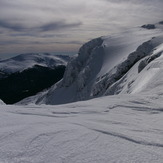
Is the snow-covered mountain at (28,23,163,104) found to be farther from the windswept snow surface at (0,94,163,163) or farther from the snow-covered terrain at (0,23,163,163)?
the windswept snow surface at (0,94,163,163)

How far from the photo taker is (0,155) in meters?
4.27

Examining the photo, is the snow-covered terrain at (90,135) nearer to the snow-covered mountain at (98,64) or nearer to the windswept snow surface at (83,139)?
the windswept snow surface at (83,139)

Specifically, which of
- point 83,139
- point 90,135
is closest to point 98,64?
point 90,135

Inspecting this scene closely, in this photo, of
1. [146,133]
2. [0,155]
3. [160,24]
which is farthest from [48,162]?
[160,24]

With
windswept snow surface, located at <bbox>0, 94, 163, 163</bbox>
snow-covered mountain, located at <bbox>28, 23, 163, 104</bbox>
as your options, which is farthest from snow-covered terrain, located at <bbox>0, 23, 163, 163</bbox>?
snow-covered mountain, located at <bbox>28, 23, 163, 104</bbox>

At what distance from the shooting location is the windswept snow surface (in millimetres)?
4285

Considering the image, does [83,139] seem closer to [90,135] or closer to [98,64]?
[90,135]

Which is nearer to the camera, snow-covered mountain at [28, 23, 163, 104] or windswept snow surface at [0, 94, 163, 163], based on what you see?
windswept snow surface at [0, 94, 163, 163]

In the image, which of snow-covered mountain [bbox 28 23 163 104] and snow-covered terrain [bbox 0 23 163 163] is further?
snow-covered mountain [bbox 28 23 163 104]

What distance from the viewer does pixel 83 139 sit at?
5.21m

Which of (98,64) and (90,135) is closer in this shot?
(90,135)

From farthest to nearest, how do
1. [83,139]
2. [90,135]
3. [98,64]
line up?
[98,64]
[90,135]
[83,139]

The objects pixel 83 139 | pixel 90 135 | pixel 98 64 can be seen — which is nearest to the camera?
pixel 83 139

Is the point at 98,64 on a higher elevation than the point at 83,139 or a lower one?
lower
